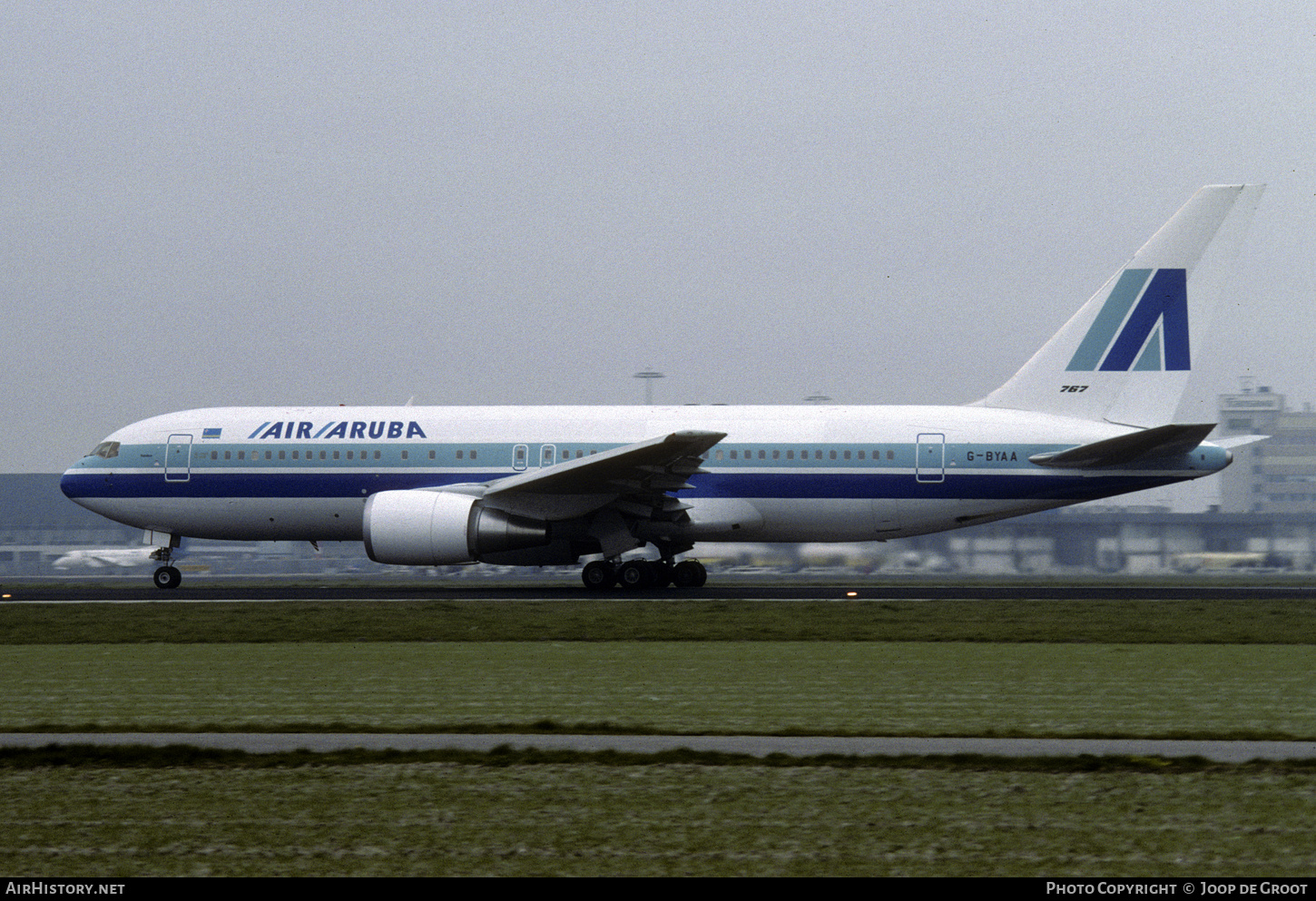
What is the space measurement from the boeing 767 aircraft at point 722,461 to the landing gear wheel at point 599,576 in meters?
0.09

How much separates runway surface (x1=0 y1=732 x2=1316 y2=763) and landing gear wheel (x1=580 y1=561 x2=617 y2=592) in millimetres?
18160

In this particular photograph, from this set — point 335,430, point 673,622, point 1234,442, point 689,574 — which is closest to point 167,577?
point 335,430

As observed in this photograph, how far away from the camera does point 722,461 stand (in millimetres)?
29547

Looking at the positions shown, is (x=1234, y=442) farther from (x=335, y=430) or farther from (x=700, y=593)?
(x=335, y=430)

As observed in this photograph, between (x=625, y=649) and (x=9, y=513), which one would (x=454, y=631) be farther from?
(x=9, y=513)

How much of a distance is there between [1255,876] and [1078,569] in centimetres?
4270

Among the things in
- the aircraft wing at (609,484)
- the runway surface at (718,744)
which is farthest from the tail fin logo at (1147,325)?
the runway surface at (718,744)

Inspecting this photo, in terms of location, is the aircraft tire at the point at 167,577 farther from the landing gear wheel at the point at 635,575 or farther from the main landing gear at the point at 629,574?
the landing gear wheel at the point at 635,575

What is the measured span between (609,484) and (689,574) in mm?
3562

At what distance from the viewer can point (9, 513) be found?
83125mm

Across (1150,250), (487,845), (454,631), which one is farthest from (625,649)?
(1150,250)

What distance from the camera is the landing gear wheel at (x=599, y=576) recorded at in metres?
29.0

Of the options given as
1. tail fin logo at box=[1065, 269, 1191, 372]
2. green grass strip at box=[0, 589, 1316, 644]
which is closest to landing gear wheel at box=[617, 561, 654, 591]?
green grass strip at box=[0, 589, 1316, 644]

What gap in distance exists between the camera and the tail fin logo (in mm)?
29594
